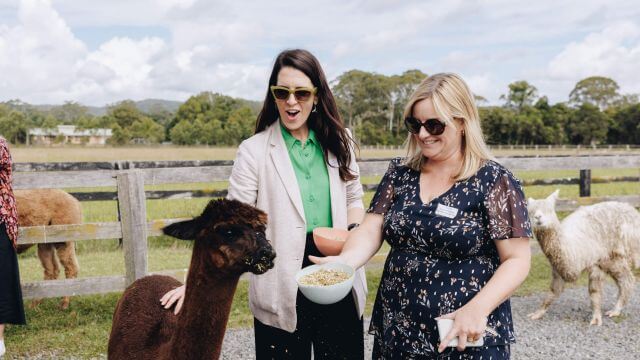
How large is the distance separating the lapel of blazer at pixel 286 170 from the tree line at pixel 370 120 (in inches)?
2297

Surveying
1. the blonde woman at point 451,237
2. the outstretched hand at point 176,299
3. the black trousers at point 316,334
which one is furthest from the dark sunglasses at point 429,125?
the outstretched hand at point 176,299

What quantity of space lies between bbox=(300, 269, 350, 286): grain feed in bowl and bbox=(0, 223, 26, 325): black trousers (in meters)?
3.51

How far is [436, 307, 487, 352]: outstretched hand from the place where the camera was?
195 cm

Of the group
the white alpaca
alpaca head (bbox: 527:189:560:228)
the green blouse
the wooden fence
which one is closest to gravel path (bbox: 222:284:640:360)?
the white alpaca

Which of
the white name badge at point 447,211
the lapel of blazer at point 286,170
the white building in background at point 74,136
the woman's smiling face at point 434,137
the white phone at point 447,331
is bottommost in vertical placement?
the white phone at point 447,331

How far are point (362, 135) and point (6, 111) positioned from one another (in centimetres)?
4490

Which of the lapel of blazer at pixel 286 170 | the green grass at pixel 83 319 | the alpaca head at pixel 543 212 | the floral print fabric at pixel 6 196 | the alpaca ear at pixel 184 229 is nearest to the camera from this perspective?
the alpaca ear at pixel 184 229

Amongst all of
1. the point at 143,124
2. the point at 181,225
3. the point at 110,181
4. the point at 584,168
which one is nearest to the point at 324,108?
the point at 181,225

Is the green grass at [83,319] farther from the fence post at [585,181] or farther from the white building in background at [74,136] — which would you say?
the white building in background at [74,136]

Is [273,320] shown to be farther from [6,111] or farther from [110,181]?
[6,111]

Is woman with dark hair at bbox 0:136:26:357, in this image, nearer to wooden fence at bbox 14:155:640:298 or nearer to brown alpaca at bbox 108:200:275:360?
wooden fence at bbox 14:155:640:298

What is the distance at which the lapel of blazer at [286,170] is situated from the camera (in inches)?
105

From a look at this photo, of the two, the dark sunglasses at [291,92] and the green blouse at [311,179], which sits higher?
the dark sunglasses at [291,92]

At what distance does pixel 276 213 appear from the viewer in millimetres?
2686
